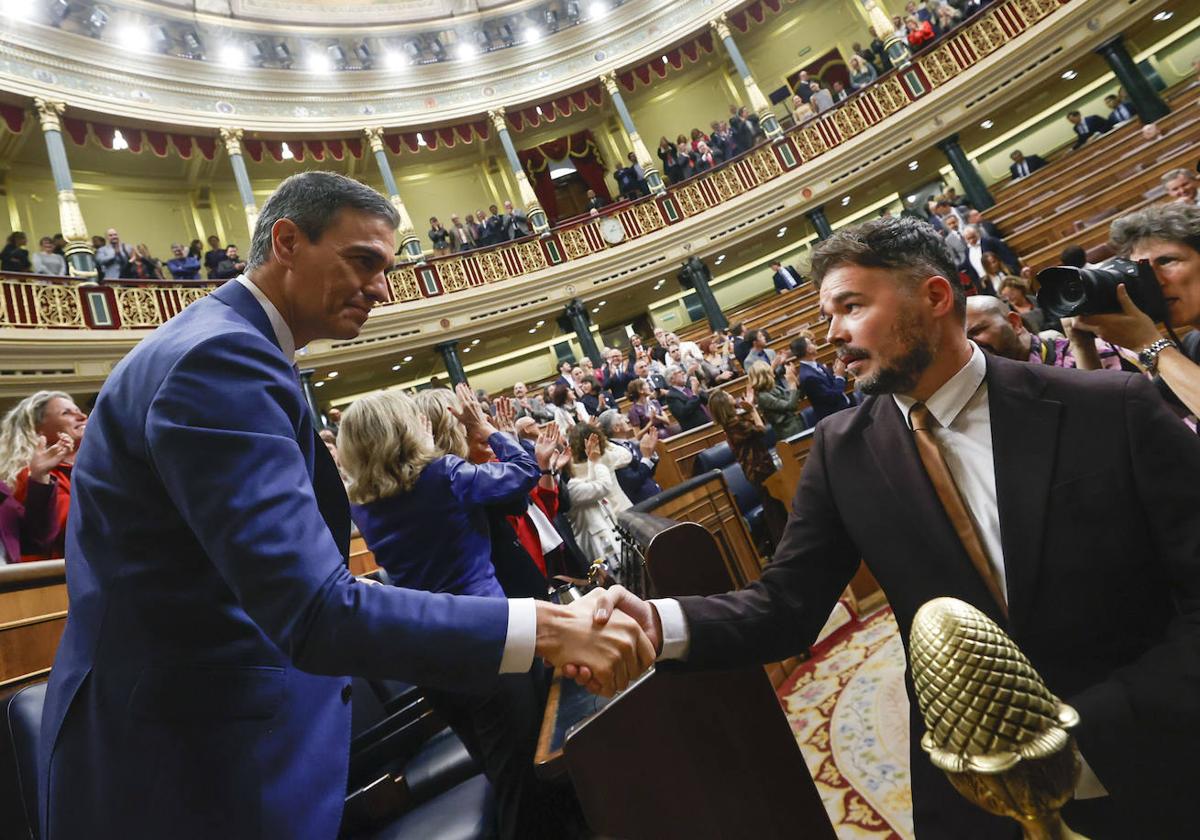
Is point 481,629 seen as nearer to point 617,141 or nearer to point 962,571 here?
point 962,571

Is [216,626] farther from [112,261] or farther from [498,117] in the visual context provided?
[498,117]

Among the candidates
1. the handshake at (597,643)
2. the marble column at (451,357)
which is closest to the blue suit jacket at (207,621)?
the handshake at (597,643)

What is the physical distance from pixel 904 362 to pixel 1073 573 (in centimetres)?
43

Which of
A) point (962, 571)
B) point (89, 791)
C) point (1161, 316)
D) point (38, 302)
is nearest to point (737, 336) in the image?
point (1161, 316)

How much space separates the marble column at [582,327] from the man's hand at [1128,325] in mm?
10080

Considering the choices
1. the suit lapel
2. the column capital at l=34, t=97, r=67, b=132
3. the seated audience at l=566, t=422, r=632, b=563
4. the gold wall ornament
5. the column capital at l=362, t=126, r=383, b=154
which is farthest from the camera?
the column capital at l=362, t=126, r=383, b=154

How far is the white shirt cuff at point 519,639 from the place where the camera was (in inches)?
37.8

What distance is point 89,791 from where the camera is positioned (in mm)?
917

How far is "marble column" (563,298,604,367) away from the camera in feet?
37.4

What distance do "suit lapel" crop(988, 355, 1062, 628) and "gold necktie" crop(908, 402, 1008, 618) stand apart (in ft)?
0.17

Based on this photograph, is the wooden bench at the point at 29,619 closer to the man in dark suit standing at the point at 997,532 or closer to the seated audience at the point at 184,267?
the man in dark suit standing at the point at 997,532

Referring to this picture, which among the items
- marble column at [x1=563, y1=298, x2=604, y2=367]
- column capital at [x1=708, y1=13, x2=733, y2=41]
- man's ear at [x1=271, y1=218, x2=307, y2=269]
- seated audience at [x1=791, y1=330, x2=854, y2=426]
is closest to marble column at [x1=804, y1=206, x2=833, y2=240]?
column capital at [x1=708, y1=13, x2=733, y2=41]

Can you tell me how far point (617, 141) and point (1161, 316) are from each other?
15.5 metres

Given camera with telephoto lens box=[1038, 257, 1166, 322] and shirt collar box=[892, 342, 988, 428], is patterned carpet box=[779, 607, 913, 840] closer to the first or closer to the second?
shirt collar box=[892, 342, 988, 428]
